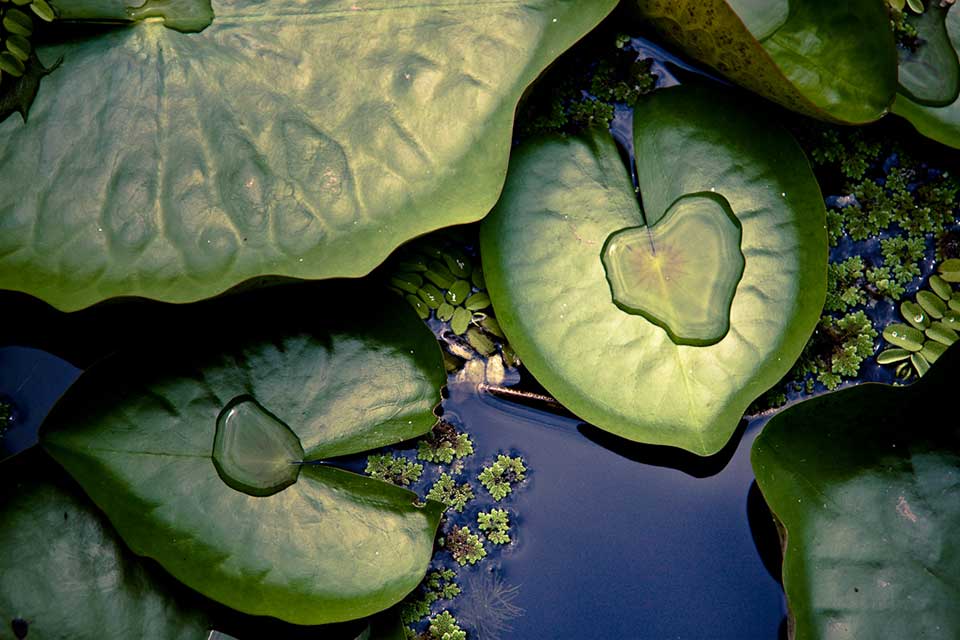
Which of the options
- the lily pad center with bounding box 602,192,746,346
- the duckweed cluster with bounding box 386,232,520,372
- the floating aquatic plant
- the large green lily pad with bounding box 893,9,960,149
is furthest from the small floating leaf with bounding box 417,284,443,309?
the large green lily pad with bounding box 893,9,960,149

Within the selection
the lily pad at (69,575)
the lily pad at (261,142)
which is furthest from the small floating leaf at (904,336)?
the lily pad at (69,575)

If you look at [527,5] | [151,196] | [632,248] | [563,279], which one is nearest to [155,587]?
[151,196]

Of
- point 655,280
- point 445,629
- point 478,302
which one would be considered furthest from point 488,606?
point 655,280

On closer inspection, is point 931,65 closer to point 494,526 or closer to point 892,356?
point 892,356

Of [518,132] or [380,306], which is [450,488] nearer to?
[380,306]

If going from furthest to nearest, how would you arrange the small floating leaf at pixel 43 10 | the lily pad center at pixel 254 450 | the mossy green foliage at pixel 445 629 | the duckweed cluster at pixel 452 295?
the duckweed cluster at pixel 452 295
the mossy green foliage at pixel 445 629
the lily pad center at pixel 254 450
the small floating leaf at pixel 43 10

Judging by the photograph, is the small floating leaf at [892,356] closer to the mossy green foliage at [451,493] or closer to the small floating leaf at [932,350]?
the small floating leaf at [932,350]
